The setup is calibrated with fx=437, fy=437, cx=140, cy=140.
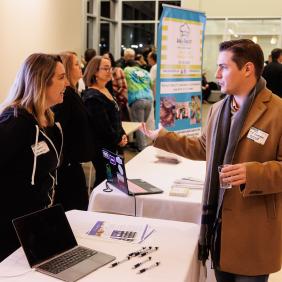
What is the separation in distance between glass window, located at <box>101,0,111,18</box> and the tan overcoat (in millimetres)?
10456

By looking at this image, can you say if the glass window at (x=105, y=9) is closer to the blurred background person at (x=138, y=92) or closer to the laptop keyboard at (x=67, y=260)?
the blurred background person at (x=138, y=92)

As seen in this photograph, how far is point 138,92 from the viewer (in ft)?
21.4

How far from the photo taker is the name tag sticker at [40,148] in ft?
6.17

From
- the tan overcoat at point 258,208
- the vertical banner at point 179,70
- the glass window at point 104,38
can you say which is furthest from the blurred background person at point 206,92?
the tan overcoat at point 258,208

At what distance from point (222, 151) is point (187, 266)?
0.49m

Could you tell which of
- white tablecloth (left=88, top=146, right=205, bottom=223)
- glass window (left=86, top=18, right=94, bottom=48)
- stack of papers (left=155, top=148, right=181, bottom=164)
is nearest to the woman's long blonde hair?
white tablecloth (left=88, top=146, right=205, bottom=223)

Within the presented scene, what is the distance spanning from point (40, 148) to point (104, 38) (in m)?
10.2

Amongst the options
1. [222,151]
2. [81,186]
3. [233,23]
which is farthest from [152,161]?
[233,23]

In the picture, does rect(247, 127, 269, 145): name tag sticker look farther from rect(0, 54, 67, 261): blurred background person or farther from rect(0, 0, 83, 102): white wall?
rect(0, 0, 83, 102): white wall

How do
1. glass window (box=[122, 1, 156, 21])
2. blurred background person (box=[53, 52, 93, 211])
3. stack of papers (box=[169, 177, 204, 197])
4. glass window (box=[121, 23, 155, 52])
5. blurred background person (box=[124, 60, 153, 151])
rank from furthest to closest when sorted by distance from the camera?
glass window (box=[121, 23, 155, 52]) → glass window (box=[122, 1, 156, 21]) → blurred background person (box=[124, 60, 153, 151]) → blurred background person (box=[53, 52, 93, 211]) → stack of papers (box=[169, 177, 204, 197])

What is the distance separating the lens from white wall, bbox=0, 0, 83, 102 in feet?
16.8

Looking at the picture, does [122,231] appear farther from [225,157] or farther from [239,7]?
[239,7]

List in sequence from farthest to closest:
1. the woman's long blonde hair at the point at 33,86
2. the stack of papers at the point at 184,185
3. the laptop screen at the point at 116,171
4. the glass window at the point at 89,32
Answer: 1. the glass window at the point at 89,32
2. the stack of papers at the point at 184,185
3. the laptop screen at the point at 116,171
4. the woman's long blonde hair at the point at 33,86

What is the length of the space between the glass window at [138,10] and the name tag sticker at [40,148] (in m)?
10.9
